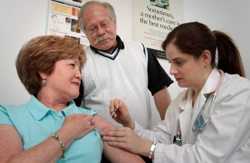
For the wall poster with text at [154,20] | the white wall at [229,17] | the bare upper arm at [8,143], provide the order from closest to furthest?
the bare upper arm at [8,143], the wall poster with text at [154,20], the white wall at [229,17]

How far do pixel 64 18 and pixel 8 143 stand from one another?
119 centimetres

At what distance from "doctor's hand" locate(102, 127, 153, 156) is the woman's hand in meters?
0.10

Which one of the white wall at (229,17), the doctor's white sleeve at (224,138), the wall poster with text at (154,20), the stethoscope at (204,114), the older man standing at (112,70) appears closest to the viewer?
the doctor's white sleeve at (224,138)

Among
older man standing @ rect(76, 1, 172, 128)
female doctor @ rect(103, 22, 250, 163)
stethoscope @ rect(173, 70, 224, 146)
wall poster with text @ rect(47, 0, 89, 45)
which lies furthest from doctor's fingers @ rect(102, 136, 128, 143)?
wall poster with text @ rect(47, 0, 89, 45)

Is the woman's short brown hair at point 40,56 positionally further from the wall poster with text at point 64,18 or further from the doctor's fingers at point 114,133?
the wall poster with text at point 64,18

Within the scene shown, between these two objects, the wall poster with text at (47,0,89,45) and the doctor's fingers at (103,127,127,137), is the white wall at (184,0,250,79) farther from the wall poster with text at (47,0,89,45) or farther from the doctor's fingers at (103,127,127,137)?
the doctor's fingers at (103,127,127,137)

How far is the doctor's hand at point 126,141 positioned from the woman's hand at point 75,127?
96mm

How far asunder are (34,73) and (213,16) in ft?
6.90

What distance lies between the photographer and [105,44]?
6.20ft

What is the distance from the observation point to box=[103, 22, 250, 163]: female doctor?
135 cm

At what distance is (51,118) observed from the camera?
1343mm

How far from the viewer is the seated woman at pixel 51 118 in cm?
117

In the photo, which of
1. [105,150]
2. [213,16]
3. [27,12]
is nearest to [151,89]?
[105,150]

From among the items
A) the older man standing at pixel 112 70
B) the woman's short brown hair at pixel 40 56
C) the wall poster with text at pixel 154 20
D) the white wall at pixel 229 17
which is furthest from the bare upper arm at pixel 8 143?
the white wall at pixel 229 17
